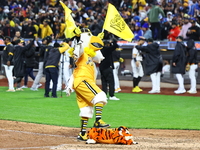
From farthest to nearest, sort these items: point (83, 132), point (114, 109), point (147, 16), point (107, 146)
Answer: point (147, 16)
point (114, 109)
point (83, 132)
point (107, 146)

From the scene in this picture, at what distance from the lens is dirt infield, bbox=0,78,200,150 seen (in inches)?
279

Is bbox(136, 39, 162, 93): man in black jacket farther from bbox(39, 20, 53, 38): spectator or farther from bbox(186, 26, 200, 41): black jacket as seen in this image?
bbox(39, 20, 53, 38): spectator

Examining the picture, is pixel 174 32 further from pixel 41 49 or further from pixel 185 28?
pixel 41 49

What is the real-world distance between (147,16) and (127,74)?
4.23 meters

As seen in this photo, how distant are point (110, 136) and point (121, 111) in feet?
15.7

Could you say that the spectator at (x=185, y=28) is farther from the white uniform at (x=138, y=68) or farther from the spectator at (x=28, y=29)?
the spectator at (x=28, y=29)

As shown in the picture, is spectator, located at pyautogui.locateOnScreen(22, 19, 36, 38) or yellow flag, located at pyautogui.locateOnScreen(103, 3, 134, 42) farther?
spectator, located at pyautogui.locateOnScreen(22, 19, 36, 38)

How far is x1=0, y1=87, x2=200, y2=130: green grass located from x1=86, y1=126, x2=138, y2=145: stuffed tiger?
2.06 metres

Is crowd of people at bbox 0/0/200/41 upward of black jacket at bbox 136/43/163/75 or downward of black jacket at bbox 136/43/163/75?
upward

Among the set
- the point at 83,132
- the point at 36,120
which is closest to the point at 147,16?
the point at 36,120

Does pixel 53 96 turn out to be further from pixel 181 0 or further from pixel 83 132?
pixel 181 0

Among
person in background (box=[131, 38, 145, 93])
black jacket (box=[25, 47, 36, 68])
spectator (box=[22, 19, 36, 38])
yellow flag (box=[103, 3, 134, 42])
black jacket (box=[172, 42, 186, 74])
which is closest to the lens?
yellow flag (box=[103, 3, 134, 42])

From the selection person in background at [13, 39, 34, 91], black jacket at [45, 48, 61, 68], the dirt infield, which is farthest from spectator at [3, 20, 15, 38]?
the dirt infield

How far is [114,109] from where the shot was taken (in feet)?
41.8
